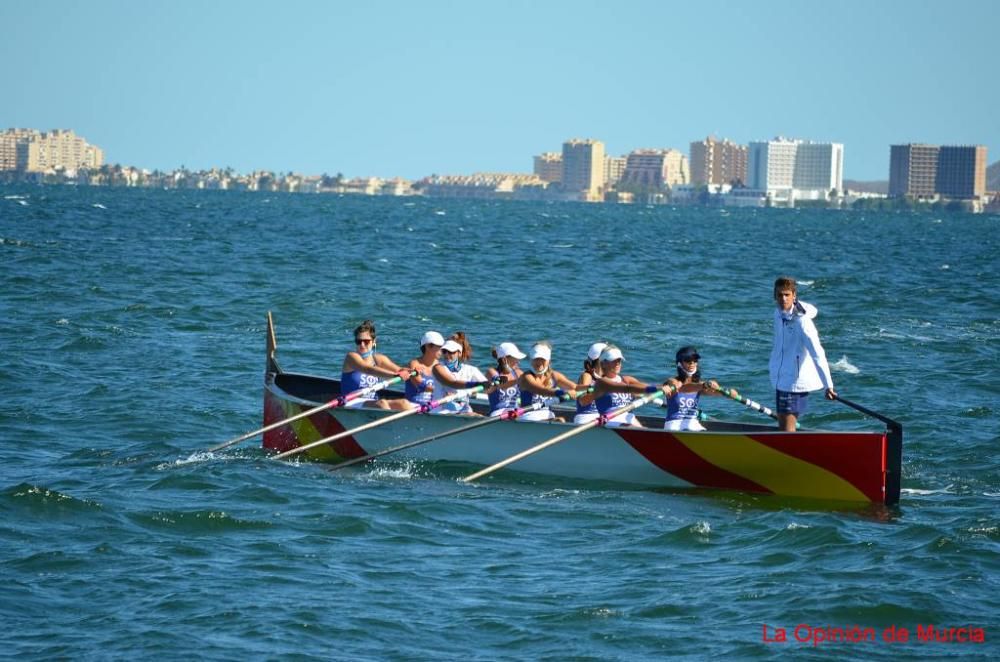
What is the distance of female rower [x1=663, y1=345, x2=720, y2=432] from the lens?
48.9ft

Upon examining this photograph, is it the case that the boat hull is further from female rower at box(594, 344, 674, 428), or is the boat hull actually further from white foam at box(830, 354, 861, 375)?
white foam at box(830, 354, 861, 375)

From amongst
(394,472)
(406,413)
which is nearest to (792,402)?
(406,413)

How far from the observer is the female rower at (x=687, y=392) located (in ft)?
48.9

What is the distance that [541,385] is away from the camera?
15.7 m

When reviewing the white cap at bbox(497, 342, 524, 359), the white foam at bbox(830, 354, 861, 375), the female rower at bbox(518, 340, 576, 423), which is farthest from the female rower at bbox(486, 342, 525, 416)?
the white foam at bbox(830, 354, 861, 375)

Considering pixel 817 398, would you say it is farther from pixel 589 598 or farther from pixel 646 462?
pixel 589 598

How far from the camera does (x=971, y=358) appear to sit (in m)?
26.6

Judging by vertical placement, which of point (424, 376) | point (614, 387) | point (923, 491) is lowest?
point (923, 491)

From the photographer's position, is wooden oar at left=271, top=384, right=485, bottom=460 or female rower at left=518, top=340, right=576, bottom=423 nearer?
female rower at left=518, top=340, right=576, bottom=423

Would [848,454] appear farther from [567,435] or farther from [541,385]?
[541,385]

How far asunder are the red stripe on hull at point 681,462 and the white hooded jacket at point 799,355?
1034mm

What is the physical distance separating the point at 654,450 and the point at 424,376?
9.47ft

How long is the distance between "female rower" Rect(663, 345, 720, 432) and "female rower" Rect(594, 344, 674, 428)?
168mm

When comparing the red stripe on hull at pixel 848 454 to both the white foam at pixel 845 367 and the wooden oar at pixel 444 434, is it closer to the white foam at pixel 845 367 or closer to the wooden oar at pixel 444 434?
the wooden oar at pixel 444 434
